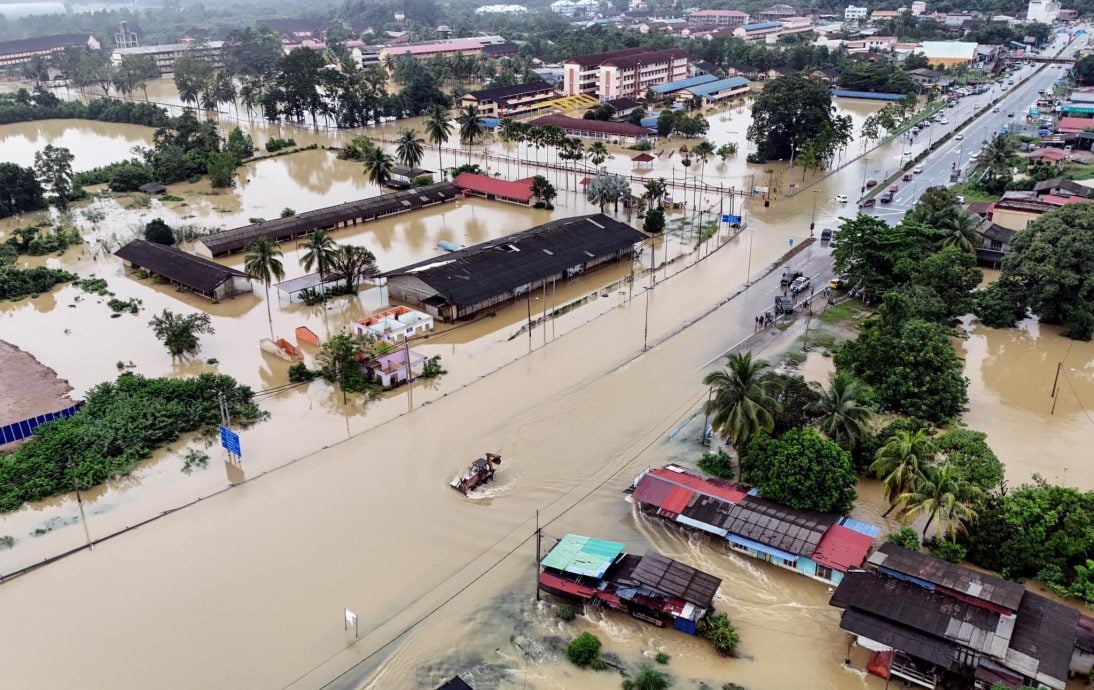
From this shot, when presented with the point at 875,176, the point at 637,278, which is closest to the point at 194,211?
the point at 637,278

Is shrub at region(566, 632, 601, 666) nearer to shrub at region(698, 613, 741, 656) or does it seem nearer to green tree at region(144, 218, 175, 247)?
shrub at region(698, 613, 741, 656)

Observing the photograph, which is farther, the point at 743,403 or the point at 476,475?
the point at 476,475

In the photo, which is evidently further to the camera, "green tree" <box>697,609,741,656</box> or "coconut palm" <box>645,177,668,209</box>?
"coconut palm" <box>645,177,668,209</box>

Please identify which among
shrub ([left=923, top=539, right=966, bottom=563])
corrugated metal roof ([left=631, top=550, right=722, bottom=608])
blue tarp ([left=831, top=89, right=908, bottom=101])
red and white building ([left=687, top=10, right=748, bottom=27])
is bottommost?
shrub ([left=923, top=539, right=966, bottom=563])

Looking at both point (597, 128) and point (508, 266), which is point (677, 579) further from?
point (597, 128)

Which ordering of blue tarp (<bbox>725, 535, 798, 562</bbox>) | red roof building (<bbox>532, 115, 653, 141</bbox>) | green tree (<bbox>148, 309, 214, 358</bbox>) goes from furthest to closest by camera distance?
red roof building (<bbox>532, 115, 653, 141</bbox>)
green tree (<bbox>148, 309, 214, 358</bbox>)
blue tarp (<bbox>725, 535, 798, 562</bbox>)

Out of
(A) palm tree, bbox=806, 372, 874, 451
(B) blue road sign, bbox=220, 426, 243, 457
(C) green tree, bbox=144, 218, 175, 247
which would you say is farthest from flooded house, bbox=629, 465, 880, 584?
(C) green tree, bbox=144, 218, 175, 247

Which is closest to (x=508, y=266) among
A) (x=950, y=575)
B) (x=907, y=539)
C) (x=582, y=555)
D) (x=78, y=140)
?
(x=582, y=555)

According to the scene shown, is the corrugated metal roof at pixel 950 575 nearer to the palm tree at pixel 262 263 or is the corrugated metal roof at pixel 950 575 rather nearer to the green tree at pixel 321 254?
the green tree at pixel 321 254

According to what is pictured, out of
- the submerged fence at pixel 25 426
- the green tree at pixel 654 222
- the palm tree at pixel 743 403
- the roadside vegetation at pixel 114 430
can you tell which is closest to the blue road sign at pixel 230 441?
the roadside vegetation at pixel 114 430
